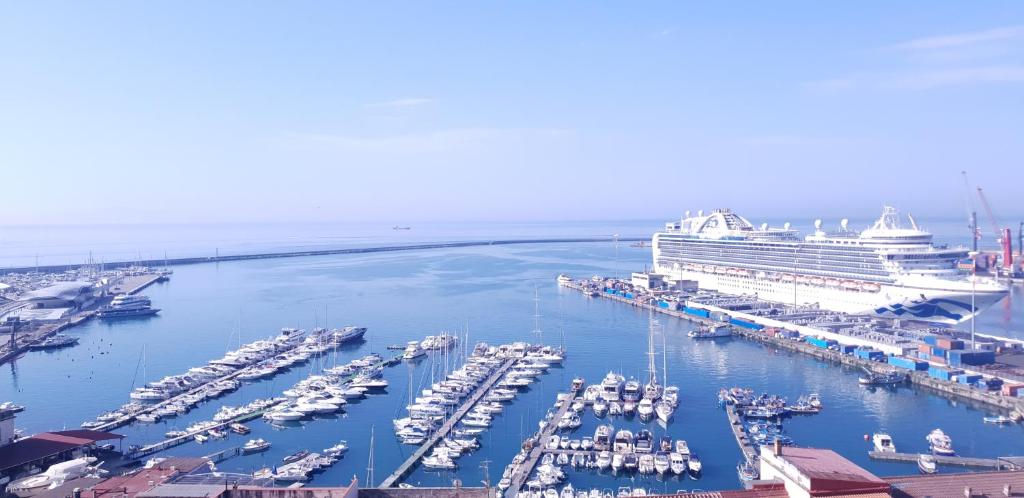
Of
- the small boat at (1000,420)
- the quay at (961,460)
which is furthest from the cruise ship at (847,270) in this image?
the quay at (961,460)

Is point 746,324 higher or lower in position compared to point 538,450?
higher

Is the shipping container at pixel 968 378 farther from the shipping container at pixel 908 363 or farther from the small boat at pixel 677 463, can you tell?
the small boat at pixel 677 463

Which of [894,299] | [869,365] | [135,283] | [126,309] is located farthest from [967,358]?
[135,283]

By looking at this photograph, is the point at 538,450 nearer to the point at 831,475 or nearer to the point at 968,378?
the point at 831,475

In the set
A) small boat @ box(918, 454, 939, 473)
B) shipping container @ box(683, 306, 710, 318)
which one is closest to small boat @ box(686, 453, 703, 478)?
small boat @ box(918, 454, 939, 473)

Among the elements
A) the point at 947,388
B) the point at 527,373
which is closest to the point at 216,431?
the point at 527,373

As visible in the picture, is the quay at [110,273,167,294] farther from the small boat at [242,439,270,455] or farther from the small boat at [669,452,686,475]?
the small boat at [669,452,686,475]
